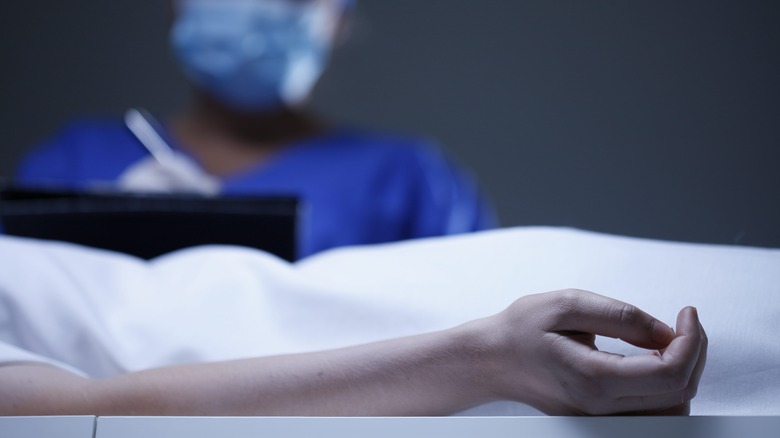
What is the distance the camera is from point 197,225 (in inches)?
39.2

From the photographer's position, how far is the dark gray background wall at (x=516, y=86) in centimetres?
138

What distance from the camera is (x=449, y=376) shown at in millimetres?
473

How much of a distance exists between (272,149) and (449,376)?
1116 millimetres

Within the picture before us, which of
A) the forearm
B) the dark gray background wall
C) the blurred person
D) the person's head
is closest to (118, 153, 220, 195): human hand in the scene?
the blurred person

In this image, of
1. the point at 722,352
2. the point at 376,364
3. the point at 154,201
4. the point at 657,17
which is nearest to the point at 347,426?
the point at 376,364

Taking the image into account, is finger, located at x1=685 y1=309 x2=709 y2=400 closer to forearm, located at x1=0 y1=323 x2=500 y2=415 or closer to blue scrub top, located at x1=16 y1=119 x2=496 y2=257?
forearm, located at x1=0 y1=323 x2=500 y2=415

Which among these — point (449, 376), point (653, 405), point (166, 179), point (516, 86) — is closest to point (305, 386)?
point (449, 376)

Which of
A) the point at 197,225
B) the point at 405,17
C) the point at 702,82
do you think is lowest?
the point at 197,225

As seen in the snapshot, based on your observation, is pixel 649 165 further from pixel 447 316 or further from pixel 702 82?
pixel 447 316

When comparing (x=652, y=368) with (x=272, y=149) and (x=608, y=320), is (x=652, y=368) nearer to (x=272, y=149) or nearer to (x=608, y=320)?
(x=608, y=320)

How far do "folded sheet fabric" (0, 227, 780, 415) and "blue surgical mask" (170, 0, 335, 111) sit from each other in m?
0.87

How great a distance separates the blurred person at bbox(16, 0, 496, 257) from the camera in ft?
4.67

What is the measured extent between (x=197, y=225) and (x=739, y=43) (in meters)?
0.74

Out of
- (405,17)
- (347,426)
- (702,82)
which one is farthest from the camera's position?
(405,17)
